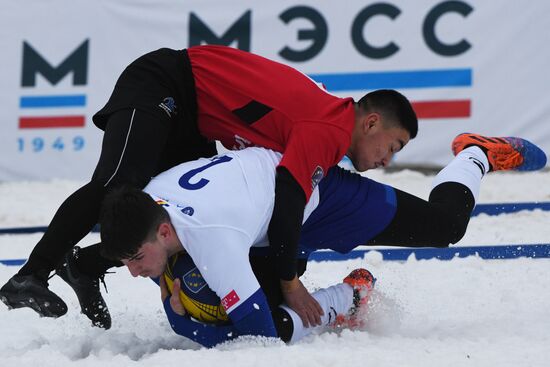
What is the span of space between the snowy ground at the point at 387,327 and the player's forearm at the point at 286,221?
23 centimetres

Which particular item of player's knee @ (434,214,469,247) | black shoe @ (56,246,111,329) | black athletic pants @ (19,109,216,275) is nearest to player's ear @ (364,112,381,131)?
player's knee @ (434,214,469,247)

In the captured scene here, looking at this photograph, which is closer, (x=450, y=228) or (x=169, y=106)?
(x=169, y=106)

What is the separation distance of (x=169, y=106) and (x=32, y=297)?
0.70 m

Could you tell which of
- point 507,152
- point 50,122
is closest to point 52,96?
point 50,122

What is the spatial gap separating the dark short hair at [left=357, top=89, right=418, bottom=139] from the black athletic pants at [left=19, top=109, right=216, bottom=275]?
2.04 feet

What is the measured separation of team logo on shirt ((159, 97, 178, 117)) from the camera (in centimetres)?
283

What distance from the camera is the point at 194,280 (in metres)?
2.59

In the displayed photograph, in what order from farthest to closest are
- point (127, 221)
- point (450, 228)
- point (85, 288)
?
point (450, 228) < point (85, 288) < point (127, 221)

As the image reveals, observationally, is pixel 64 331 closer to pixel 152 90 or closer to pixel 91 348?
pixel 91 348

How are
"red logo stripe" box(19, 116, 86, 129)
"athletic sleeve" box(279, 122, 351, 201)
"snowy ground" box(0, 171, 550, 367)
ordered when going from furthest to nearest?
"red logo stripe" box(19, 116, 86, 129) < "athletic sleeve" box(279, 122, 351, 201) < "snowy ground" box(0, 171, 550, 367)

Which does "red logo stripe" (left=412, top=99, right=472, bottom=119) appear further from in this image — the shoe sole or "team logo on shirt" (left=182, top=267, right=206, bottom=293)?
the shoe sole

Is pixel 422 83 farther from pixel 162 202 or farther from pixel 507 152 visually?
pixel 162 202

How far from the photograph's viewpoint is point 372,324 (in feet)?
9.34

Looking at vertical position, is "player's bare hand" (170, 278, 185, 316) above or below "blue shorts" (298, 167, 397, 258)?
below
